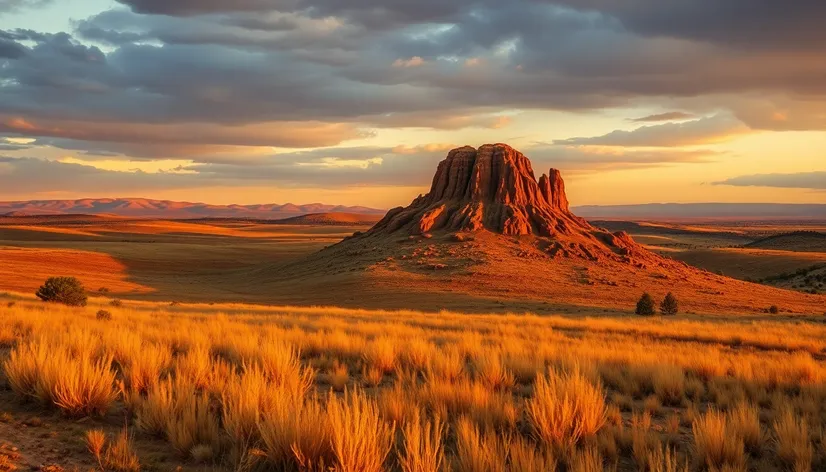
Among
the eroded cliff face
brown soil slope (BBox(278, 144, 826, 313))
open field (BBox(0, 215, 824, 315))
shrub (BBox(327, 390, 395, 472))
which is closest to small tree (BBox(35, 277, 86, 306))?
open field (BBox(0, 215, 824, 315))

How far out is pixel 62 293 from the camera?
32.5m

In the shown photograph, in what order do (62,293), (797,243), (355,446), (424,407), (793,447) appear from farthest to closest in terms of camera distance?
1. (797,243)
2. (62,293)
3. (424,407)
4. (793,447)
5. (355,446)

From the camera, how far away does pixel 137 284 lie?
6588 cm

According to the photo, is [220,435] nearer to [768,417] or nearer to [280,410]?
[280,410]

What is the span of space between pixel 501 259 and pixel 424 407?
5672 cm

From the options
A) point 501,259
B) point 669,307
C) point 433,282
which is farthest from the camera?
point 501,259

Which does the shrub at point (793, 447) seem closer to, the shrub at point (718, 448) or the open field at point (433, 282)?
the shrub at point (718, 448)

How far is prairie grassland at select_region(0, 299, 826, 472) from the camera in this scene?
6184mm

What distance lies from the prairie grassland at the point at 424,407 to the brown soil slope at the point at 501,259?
37.4 meters

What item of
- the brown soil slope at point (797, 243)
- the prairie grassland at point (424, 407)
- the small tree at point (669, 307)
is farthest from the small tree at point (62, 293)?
the brown soil slope at point (797, 243)

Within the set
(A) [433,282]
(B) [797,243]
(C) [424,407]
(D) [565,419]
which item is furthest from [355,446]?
(B) [797,243]

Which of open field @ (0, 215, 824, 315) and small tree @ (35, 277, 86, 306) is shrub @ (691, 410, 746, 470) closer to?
small tree @ (35, 277, 86, 306)

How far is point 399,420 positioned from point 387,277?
177ft

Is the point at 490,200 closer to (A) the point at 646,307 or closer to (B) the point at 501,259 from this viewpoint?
(B) the point at 501,259
